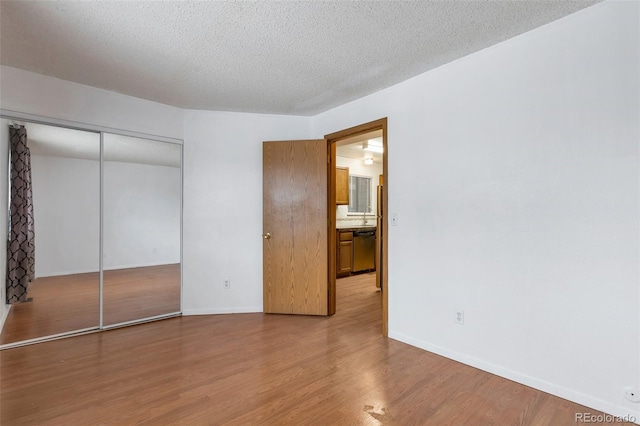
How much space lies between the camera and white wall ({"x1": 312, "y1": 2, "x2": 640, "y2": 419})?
5.94ft

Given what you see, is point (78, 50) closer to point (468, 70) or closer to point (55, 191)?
point (55, 191)

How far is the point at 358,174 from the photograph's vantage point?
694cm

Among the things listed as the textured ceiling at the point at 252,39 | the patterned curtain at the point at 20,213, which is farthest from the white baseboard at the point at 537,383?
the patterned curtain at the point at 20,213

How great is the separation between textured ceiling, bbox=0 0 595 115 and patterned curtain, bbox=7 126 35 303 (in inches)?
28.2

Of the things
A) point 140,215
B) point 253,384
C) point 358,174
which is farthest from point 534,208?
point 358,174

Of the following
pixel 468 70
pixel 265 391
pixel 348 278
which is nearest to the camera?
pixel 265 391

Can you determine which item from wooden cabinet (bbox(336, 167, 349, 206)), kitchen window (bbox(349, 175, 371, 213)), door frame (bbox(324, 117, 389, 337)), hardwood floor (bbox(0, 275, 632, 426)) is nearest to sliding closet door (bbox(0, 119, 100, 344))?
hardwood floor (bbox(0, 275, 632, 426))

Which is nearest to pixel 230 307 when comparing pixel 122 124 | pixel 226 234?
pixel 226 234

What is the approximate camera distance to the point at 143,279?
11.6 ft

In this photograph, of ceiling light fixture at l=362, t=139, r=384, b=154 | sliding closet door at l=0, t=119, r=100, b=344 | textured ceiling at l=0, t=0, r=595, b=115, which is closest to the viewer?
textured ceiling at l=0, t=0, r=595, b=115

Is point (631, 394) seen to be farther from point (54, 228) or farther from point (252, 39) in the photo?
point (54, 228)

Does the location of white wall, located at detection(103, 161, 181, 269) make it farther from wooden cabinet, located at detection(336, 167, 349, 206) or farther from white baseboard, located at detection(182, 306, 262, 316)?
wooden cabinet, located at detection(336, 167, 349, 206)

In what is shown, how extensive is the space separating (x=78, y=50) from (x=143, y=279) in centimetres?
234

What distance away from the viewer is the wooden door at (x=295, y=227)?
146 inches
